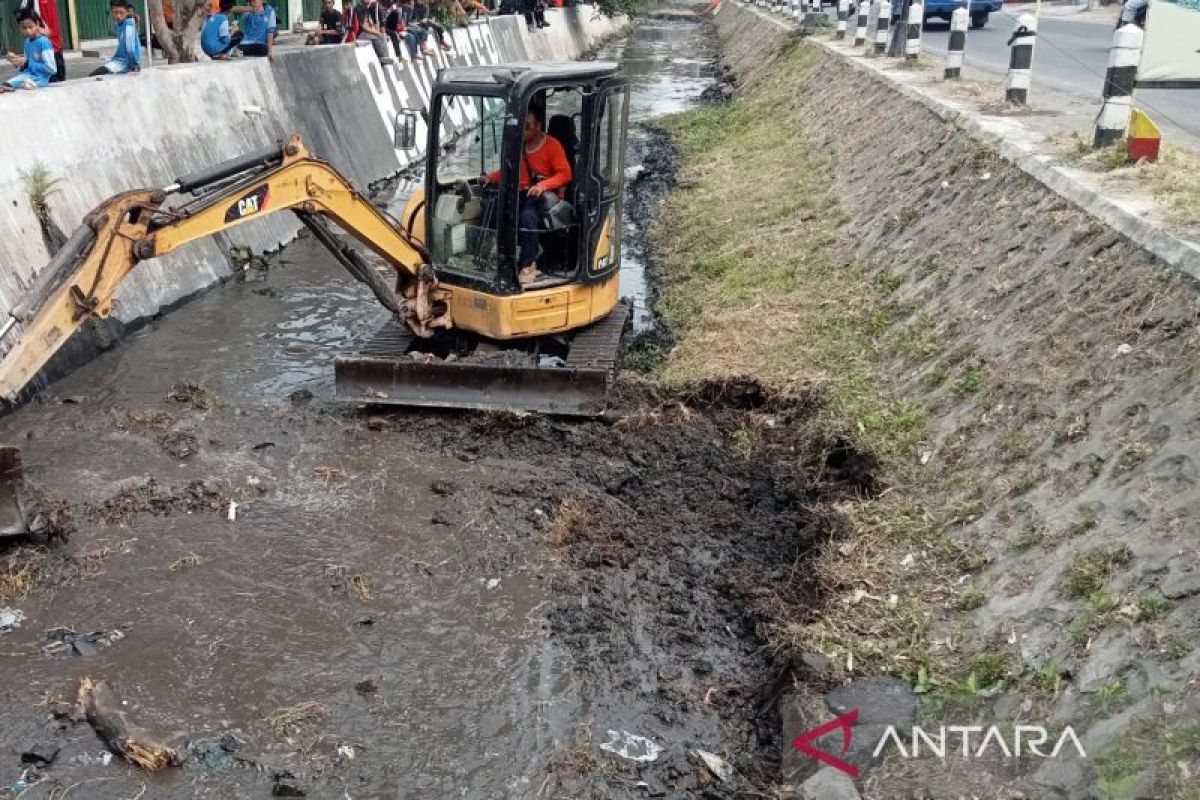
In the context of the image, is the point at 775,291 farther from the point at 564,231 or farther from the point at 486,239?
the point at 486,239

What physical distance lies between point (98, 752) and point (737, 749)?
2942 mm

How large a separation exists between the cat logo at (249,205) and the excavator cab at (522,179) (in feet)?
5.21

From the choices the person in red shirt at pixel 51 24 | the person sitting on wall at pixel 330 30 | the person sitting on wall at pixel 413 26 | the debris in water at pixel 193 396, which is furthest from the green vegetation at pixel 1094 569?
the person sitting on wall at pixel 413 26

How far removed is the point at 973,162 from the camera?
9484 mm

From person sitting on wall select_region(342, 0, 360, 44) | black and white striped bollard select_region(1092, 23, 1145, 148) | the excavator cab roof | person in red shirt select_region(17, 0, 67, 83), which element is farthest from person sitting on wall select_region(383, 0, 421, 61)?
black and white striped bollard select_region(1092, 23, 1145, 148)

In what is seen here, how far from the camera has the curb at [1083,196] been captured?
5949mm

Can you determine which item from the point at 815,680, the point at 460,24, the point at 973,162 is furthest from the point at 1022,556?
the point at 460,24

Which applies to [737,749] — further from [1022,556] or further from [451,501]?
[451,501]

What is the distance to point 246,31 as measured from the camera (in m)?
15.0

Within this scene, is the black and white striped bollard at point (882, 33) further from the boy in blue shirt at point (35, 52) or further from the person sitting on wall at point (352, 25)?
the boy in blue shirt at point (35, 52)

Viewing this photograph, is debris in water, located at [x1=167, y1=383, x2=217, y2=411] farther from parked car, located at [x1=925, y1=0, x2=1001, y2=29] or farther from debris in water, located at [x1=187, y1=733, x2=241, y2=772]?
parked car, located at [x1=925, y1=0, x2=1001, y2=29]

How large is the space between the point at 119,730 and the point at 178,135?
883 centimetres

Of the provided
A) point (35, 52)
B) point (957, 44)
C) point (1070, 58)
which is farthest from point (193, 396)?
point (1070, 58)

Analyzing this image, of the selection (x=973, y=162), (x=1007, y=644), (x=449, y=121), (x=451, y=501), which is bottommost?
(x=451, y=501)
